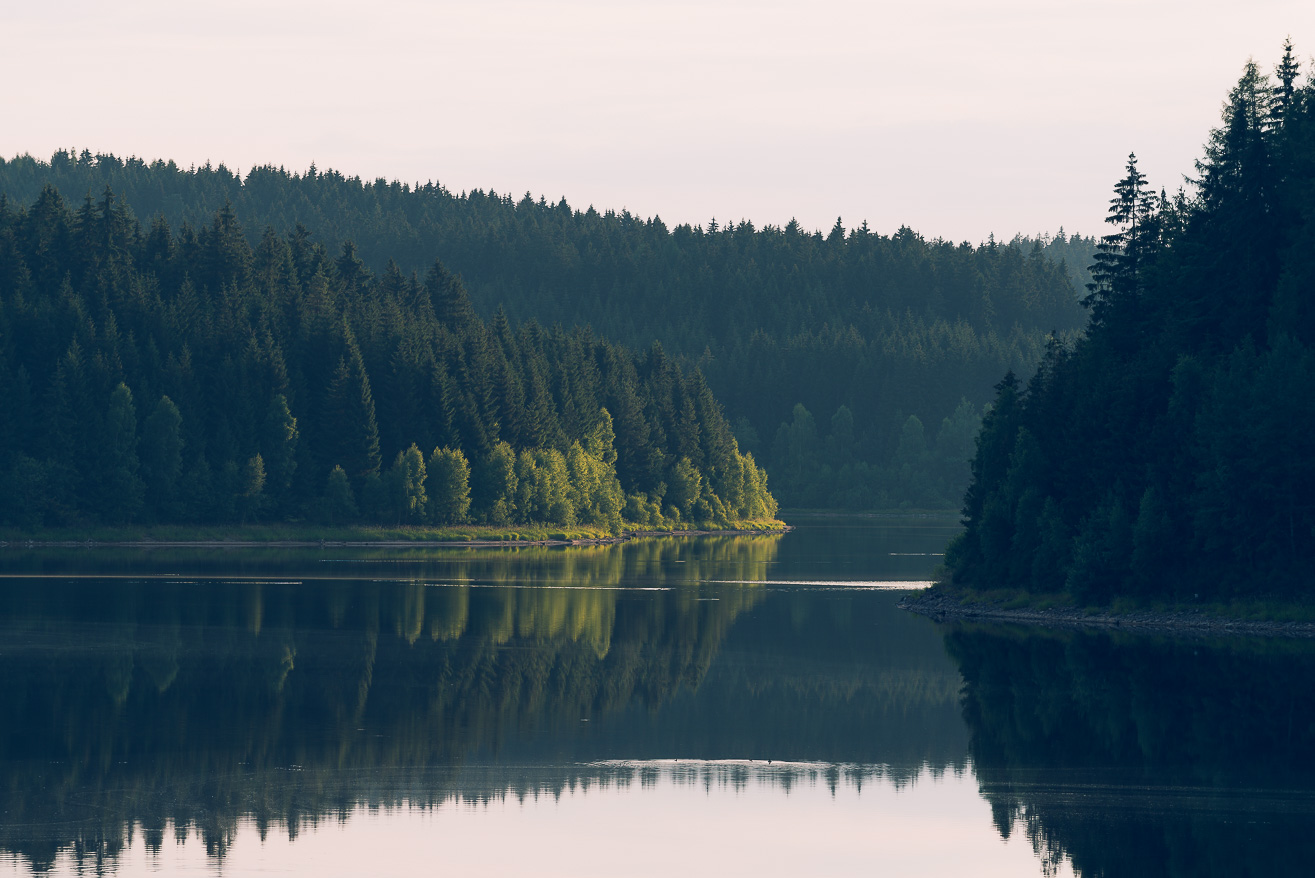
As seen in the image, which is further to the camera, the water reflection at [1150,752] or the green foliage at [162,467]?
the green foliage at [162,467]

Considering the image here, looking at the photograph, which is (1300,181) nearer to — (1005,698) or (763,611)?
(763,611)

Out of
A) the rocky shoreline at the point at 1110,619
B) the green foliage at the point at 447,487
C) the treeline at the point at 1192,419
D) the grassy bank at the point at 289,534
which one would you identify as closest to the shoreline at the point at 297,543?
the grassy bank at the point at 289,534

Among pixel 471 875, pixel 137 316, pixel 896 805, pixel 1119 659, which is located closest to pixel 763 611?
pixel 1119 659

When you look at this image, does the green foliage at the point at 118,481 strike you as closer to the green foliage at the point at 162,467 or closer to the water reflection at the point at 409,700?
the green foliage at the point at 162,467

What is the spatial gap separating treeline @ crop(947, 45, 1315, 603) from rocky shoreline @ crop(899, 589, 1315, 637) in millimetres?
1600

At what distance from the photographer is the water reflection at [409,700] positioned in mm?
37406

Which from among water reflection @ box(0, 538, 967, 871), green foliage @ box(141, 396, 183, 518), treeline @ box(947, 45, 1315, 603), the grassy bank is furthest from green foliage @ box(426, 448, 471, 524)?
treeline @ box(947, 45, 1315, 603)

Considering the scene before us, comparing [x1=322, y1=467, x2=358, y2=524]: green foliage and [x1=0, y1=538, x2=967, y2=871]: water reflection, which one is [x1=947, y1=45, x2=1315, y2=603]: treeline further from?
[x1=322, y1=467, x2=358, y2=524]: green foliage

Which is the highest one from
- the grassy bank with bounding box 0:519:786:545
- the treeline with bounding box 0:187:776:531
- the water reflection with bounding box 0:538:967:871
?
the treeline with bounding box 0:187:776:531

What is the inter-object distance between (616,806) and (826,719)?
557 inches

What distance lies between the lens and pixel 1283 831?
34188 mm

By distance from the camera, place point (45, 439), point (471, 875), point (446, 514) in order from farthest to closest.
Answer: point (446, 514)
point (45, 439)
point (471, 875)

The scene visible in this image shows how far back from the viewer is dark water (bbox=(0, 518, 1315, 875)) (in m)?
32.8

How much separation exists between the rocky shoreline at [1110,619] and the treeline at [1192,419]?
63.0 inches
